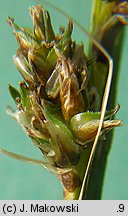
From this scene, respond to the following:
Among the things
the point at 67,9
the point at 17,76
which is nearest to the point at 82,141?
the point at 17,76

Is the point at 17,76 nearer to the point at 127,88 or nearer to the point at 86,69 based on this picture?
the point at 127,88

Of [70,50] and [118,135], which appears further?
[118,135]

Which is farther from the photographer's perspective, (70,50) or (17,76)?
(17,76)

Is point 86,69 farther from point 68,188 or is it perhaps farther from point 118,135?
point 118,135

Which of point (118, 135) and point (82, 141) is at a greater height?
point (82, 141)
